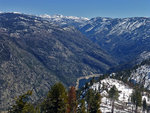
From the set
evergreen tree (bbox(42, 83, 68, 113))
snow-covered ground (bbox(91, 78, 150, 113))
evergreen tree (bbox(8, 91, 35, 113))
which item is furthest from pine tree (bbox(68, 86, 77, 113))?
snow-covered ground (bbox(91, 78, 150, 113))

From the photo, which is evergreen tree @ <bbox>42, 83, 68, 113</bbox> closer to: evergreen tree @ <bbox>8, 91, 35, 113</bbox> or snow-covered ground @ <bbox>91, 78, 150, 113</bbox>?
evergreen tree @ <bbox>8, 91, 35, 113</bbox>

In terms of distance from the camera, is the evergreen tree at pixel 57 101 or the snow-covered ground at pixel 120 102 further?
the snow-covered ground at pixel 120 102

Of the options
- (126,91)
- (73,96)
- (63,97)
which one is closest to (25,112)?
(63,97)

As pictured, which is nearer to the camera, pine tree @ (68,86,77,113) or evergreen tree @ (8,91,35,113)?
evergreen tree @ (8,91,35,113)

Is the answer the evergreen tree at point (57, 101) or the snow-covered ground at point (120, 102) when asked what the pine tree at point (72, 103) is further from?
the snow-covered ground at point (120, 102)

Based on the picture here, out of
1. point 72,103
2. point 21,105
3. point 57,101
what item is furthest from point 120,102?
point 21,105

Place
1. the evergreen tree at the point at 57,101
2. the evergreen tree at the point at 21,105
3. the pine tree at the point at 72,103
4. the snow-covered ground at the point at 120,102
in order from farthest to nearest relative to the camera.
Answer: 1. the snow-covered ground at the point at 120,102
2. the pine tree at the point at 72,103
3. the evergreen tree at the point at 21,105
4. the evergreen tree at the point at 57,101

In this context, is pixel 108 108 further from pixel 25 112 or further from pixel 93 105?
pixel 25 112

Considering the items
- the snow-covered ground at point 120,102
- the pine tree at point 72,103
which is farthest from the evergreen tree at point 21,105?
the snow-covered ground at point 120,102

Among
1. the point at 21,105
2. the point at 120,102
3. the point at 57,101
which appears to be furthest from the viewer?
the point at 120,102

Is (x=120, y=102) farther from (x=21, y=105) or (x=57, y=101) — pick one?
(x=21, y=105)

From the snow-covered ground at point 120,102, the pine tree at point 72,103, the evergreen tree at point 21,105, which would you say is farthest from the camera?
the snow-covered ground at point 120,102
